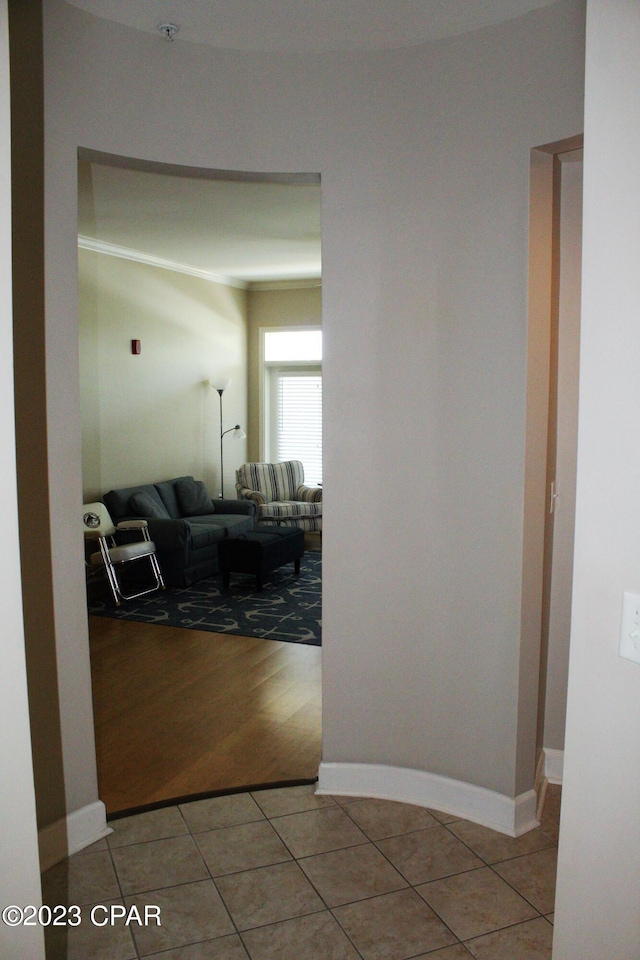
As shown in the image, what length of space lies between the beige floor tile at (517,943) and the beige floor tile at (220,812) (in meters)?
0.96

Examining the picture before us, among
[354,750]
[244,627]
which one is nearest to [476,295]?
[354,750]

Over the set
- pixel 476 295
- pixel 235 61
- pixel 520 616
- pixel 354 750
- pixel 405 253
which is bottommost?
pixel 354 750

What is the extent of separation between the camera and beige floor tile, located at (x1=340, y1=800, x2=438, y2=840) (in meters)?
2.73

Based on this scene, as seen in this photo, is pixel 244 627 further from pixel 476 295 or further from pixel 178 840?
pixel 476 295

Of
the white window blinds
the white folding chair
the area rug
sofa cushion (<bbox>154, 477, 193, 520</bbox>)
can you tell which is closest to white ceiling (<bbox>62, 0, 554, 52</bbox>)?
the area rug

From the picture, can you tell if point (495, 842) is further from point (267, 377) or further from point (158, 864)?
point (267, 377)

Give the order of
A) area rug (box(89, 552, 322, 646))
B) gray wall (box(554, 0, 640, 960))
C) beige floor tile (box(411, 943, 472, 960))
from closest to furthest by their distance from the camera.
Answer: gray wall (box(554, 0, 640, 960)), beige floor tile (box(411, 943, 472, 960)), area rug (box(89, 552, 322, 646))

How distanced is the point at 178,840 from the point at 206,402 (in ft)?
20.8

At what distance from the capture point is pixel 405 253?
2744mm

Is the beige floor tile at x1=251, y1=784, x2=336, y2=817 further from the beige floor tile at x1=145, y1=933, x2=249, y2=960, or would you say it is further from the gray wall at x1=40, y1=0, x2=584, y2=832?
the beige floor tile at x1=145, y1=933, x2=249, y2=960

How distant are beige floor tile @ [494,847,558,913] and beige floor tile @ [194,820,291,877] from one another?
0.74 m

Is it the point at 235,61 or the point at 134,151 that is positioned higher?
the point at 235,61

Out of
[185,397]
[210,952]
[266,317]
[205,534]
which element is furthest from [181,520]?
[210,952]

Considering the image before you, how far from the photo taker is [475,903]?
7.66 ft
